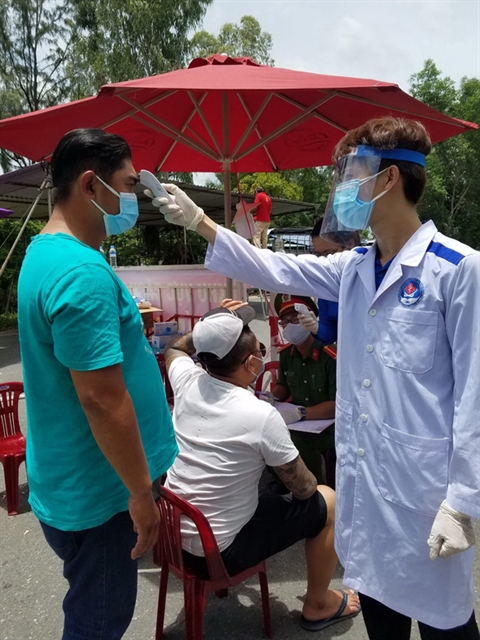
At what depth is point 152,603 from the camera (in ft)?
7.42

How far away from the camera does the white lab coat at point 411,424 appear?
48.8 inches

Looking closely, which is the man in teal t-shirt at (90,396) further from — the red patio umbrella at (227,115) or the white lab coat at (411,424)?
the red patio umbrella at (227,115)

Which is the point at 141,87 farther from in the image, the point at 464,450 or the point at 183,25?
the point at 183,25

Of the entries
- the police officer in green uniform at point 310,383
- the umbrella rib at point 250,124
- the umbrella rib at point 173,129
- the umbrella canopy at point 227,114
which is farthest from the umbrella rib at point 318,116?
the police officer in green uniform at point 310,383

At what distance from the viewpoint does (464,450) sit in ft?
4.03

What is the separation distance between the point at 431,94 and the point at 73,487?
23.2 meters

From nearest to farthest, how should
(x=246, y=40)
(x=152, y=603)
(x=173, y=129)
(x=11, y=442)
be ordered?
(x=152, y=603) < (x=11, y=442) < (x=173, y=129) < (x=246, y=40)

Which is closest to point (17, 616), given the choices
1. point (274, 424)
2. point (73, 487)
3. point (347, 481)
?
point (73, 487)

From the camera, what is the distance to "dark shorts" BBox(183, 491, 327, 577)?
1.84 meters

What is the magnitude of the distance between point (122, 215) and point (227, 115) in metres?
2.73

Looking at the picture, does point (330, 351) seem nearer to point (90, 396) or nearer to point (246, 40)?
point (90, 396)

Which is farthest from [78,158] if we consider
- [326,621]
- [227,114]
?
[227,114]

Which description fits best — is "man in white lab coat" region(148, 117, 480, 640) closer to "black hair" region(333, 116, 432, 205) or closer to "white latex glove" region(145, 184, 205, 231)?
"black hair" region(333, 116, 432, 205)

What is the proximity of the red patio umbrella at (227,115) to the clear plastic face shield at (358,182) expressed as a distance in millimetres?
1310
